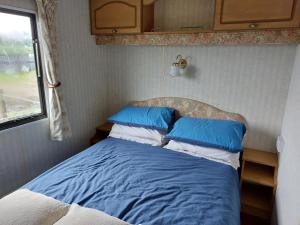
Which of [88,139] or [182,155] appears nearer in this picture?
[182,155]

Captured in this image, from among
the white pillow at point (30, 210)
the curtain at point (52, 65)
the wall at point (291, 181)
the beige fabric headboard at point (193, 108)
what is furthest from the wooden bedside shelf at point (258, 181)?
the curtain at point (52, 65)

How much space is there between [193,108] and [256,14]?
111 cm

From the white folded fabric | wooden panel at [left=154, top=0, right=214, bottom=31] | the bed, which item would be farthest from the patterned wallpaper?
the white folded fabric

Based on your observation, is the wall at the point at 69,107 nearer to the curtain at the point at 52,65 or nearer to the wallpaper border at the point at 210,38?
the curtain at the point at 52,65

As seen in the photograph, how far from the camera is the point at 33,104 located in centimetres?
216

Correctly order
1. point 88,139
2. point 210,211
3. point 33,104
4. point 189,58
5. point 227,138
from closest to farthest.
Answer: point 210,211 → point 227,138 → point 33,104 → point 189,58 → point 88,139

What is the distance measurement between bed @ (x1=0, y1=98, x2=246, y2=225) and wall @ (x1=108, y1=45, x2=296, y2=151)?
Result: 2.35 ft

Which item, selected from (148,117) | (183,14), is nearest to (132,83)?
(148,117)

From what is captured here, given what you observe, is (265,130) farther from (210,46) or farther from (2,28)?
(2,28)

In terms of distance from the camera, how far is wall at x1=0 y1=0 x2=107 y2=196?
6.33ft

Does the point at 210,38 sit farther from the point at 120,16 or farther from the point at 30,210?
the point at 30,210

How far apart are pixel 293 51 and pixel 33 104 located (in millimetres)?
2525

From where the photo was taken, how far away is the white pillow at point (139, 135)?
7.68 feet

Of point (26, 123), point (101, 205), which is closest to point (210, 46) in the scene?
point (101, 205)
